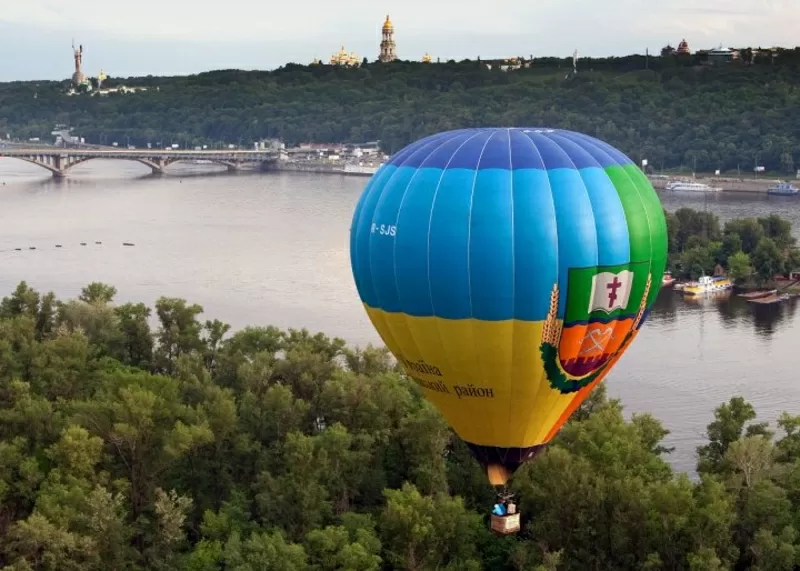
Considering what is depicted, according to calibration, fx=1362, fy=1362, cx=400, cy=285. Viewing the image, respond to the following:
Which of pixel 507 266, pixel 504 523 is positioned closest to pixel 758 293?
pixel 504 523

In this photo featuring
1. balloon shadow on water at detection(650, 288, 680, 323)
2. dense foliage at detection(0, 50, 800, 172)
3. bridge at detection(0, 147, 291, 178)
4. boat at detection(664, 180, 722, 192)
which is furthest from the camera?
dense foliage at detection(0, 50, 800, 172)

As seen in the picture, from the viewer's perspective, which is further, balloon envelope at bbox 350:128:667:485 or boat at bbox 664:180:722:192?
boat at bbox 664:180:722:192

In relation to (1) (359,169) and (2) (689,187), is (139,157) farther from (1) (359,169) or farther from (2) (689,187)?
(2) (689,187)

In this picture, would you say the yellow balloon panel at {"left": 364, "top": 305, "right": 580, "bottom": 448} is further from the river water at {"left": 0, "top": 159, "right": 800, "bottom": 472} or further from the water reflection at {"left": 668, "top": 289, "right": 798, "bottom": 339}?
the water reflection at {"left": 668, "top": 289, "right": 798, "bottom": 339}

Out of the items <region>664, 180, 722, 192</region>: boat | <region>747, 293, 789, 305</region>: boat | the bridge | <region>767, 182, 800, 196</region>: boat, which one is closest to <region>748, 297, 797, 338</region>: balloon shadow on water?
<region>747, 293, 789, 305</region>: boat

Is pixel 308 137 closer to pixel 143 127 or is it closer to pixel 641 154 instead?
pixel 143 127

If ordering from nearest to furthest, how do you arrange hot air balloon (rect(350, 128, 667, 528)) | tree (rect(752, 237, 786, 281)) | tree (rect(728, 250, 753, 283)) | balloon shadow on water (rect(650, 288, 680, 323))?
hot air balloon (rect(350, 128, 667, 528)) < balloon shadow on water (rect(650, 288, 680, 323)) < tree (rect(728, 250, 753, 283)) < tree (rect(752, 237, 786, 281))

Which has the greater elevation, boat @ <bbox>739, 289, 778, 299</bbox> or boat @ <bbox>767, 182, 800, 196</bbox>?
boat @ <bbox>767, 182, 800, 196</bbox>
